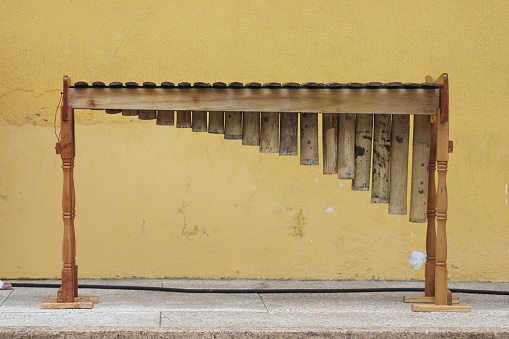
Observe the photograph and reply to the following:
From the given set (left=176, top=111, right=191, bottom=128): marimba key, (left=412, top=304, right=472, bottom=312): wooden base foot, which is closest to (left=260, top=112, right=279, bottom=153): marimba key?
(left=176, top=111, right=191, bottom=128): marimba key

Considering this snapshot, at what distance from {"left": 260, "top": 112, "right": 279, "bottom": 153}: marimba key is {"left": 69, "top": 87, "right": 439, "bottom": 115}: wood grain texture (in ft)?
0.38

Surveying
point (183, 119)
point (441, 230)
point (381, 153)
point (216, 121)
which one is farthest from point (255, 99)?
point (441, 230)

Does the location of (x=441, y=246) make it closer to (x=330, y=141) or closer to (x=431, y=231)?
(x=431, y=231)

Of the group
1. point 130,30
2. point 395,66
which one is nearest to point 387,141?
point 395,66

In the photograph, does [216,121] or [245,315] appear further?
[216,121]

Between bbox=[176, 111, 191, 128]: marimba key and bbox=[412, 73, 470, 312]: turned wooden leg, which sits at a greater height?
bbox=[176, 111, 191, 128]: marimba key

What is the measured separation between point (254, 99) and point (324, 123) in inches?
22.2

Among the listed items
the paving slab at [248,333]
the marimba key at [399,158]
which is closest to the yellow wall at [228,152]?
the marimba key at [399,158]

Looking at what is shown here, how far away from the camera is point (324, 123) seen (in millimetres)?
6016

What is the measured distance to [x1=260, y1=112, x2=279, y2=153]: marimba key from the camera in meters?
5.94

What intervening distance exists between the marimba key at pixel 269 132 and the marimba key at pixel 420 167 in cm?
106

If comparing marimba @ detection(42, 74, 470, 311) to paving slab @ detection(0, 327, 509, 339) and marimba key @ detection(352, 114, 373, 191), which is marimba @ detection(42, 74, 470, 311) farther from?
paving slab @ detection(0, 327, 509, 339)

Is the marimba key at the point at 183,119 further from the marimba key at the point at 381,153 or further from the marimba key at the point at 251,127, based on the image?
the marimba key at the point at 381,153

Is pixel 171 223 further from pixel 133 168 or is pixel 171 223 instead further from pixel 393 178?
pixel 393 178
